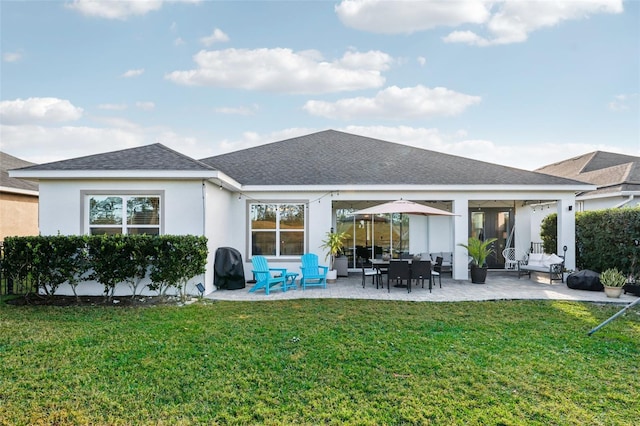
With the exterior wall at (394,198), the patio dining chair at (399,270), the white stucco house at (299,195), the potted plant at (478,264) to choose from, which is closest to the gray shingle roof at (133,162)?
the white stucco house at (299,195)

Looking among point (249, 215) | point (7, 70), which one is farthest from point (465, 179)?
point (7, 70)

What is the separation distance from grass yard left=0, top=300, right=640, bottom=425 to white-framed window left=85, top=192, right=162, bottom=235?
8.80 ft

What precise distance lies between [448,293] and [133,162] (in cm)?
875

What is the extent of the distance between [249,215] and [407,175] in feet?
17.8

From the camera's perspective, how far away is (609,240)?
10.4 meters

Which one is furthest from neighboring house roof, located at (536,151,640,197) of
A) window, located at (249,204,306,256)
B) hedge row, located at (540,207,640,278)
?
window, located at (249,204,306,256)

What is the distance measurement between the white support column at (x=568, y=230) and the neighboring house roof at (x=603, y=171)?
13.9 ft

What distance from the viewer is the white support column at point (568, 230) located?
11758 millimetres

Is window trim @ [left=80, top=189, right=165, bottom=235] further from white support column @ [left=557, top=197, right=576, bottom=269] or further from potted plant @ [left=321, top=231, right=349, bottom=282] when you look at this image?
white support column @ [left=557, top=197, right=576, bottom=269]

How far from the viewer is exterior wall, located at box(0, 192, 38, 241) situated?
14.2 meters

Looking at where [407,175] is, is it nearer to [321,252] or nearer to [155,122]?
[321,252]

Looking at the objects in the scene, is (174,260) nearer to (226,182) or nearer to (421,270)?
(226,182)

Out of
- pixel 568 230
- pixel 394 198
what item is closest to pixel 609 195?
pixel 568 230

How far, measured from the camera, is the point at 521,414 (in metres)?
3.45
